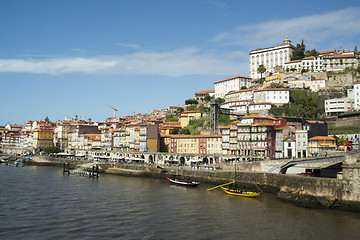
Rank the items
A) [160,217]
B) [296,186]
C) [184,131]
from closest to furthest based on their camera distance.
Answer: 1. [160,217]
2. [296,186]
3. [184,131]

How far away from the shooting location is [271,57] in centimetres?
13575

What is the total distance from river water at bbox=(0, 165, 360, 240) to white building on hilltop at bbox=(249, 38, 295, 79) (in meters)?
98.4

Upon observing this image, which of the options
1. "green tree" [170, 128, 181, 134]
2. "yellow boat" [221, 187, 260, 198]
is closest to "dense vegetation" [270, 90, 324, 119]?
"green tree" [170, 128, 181, 134]

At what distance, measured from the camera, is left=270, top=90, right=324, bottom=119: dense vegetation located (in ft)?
292

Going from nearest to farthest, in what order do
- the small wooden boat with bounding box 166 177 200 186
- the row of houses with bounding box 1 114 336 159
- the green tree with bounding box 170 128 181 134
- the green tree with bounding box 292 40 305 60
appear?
1. the small wooden boat with bounding box 166 177 200 186
2. the row of houses with bounding box 1 114 336 159
3. the green tree with bounding box 170 128 181 134
4. the green tree with bounding box 292 40 305 60

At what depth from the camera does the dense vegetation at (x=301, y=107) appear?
8888 centimetres

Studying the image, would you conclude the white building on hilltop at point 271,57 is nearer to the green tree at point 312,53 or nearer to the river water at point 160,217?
the green tree at point 312,53

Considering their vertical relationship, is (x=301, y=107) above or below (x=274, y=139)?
above

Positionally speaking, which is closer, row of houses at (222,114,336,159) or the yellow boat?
the yellow boat

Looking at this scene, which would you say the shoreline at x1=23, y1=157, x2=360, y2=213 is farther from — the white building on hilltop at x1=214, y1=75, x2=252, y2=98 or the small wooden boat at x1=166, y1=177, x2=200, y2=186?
the white building on hilltop at x1=214, y1=75, x2=252, y2=98

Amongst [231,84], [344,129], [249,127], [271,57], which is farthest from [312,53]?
[249,127]

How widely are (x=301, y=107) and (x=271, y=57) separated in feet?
160

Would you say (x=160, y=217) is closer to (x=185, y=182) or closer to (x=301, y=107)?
(x=185, y=182)

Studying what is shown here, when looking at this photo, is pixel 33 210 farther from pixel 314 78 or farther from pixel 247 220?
pixel 314 78
